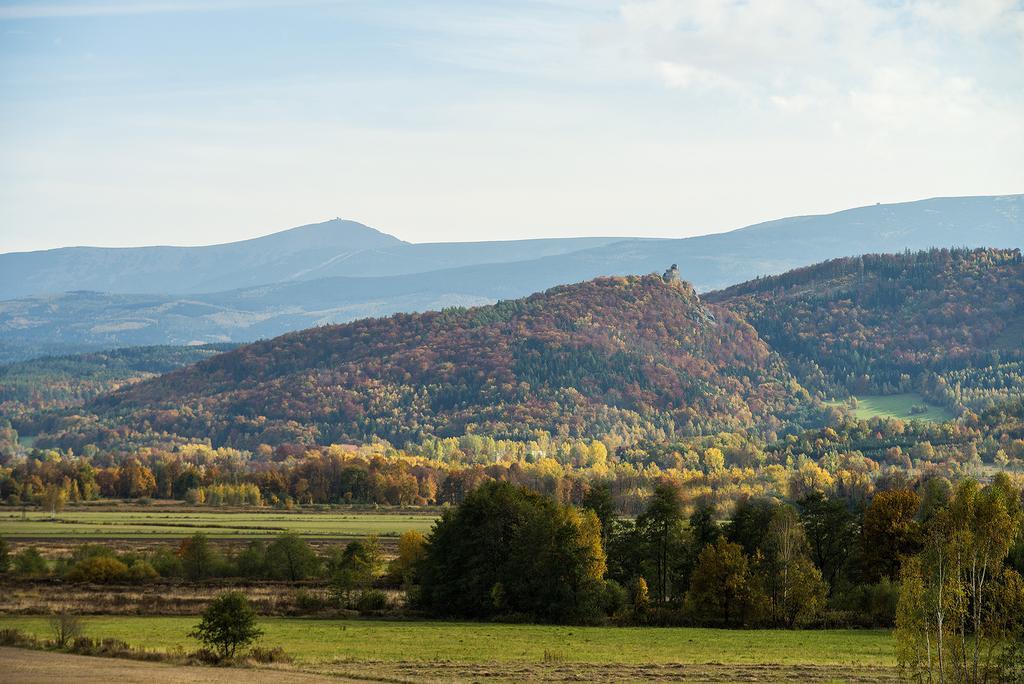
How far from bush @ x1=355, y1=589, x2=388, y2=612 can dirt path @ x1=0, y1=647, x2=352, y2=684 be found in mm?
25206

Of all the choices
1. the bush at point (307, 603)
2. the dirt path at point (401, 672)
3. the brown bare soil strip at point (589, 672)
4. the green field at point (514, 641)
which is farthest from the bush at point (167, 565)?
the brown bare soil strip at point (589, 672)

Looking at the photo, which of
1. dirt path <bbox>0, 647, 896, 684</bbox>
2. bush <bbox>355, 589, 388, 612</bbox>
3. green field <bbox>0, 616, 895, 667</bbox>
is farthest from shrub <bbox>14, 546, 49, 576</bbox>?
dirt path <bbox>0, 647, 896, 684</bbox>

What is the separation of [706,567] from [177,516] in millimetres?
90128

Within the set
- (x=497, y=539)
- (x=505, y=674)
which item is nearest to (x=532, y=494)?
(x=497, y=539)

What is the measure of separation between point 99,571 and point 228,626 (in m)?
35.5

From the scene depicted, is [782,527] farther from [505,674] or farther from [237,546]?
[237,546]

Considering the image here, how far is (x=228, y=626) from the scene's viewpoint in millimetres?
60188

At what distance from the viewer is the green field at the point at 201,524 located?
12662cm

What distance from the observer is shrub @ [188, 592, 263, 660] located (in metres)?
60.2

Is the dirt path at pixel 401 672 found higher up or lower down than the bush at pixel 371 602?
higher up

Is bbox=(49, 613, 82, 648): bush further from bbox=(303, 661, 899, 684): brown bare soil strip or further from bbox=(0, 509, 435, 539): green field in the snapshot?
bbox=(0, 509, 435, 539): green field

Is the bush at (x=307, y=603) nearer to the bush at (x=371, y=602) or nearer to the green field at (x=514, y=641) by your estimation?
the bush at (x=371, y=602)

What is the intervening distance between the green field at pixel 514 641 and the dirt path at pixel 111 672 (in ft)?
16.3

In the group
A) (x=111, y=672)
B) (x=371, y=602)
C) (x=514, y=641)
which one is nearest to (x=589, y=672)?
(x=514, y=641)
